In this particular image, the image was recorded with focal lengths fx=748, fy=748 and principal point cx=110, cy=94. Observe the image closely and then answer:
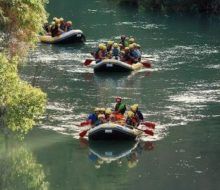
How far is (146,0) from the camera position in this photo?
66875 millimetres

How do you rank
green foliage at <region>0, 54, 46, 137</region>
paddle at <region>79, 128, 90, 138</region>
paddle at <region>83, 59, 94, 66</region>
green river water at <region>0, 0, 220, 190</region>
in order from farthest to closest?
paddle at <region>83, 59, 94, 66</region> < paddle at <region>79, 128, 90, 138</region> < green river water at <region>0, 0, 220, 190</region> < green foliage at <region>0, 54, 46, 137</region>

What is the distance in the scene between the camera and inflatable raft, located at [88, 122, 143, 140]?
2816cm

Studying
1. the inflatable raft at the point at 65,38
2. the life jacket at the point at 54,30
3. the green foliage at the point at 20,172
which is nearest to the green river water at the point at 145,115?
the green foliage at the point at 20,172

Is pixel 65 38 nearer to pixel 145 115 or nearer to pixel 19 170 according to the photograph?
pixel 145 115

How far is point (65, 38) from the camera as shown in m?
49.1

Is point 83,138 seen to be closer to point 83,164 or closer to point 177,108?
point 83,164

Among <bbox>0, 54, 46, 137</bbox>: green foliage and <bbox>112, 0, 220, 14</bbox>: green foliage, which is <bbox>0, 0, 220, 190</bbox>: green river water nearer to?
<bbox>0, 54, 46, 137</bbox>: green foliage

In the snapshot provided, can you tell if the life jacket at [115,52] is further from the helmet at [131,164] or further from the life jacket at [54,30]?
the helmet at [131,164]

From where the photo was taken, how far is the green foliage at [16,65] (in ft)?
75.4

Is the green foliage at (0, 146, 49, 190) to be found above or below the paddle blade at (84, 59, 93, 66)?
above

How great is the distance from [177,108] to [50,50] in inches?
625

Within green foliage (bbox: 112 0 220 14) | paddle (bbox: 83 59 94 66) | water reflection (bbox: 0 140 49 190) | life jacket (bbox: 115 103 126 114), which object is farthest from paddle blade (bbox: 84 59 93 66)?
green foliage (bbox: 112 0 220 14)

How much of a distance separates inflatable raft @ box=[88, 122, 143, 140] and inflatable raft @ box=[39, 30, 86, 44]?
68.8 ft

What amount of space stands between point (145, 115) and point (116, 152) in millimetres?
4560
